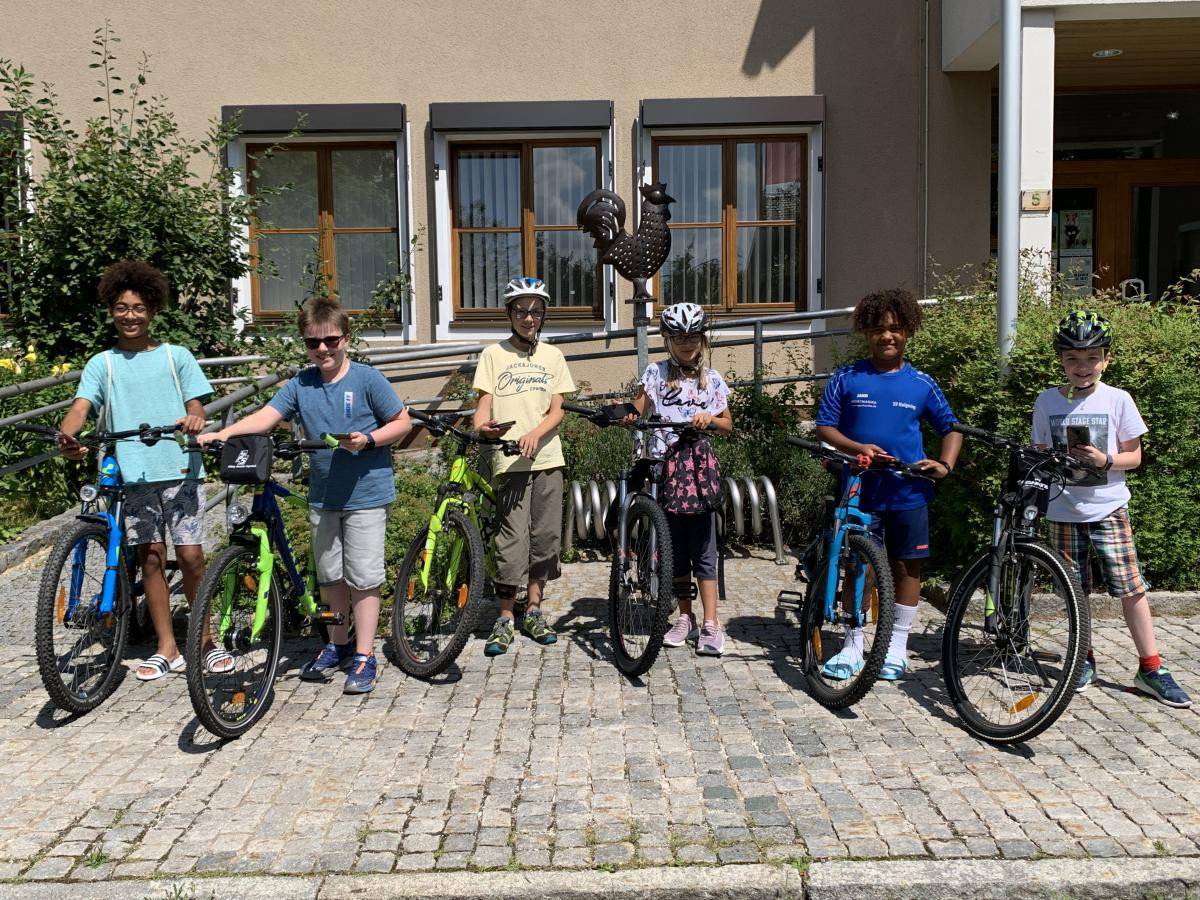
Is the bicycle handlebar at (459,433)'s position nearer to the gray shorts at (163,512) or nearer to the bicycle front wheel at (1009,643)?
the gray shorts at (163,512)

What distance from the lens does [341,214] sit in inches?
468

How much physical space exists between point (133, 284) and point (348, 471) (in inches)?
51.4

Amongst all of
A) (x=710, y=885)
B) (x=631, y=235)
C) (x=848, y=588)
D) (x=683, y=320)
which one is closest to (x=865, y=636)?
(x=848, y=588)

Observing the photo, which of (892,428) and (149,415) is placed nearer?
(892,428)

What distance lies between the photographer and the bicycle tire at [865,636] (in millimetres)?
4629

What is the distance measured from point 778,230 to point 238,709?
8.55 metres

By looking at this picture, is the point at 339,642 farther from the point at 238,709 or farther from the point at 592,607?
the point at 592,607

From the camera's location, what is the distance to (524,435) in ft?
18.4

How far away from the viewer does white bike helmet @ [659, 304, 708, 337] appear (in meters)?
5.40

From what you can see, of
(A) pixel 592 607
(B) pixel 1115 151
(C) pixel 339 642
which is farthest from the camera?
(B) pixel 1115 151

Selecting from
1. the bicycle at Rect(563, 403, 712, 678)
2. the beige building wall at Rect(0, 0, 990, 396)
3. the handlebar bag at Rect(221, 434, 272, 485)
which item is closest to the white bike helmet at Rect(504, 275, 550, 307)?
the bicycle at Rect(563, 403, 712, 678)

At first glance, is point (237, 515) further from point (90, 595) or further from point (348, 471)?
point (90, 595)

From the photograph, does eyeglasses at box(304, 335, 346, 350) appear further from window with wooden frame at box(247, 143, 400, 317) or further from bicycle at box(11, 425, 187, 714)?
window with wooden frame at box(247, 143, 400, 317)

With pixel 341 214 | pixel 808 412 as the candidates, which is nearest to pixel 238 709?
pixel 808 412
